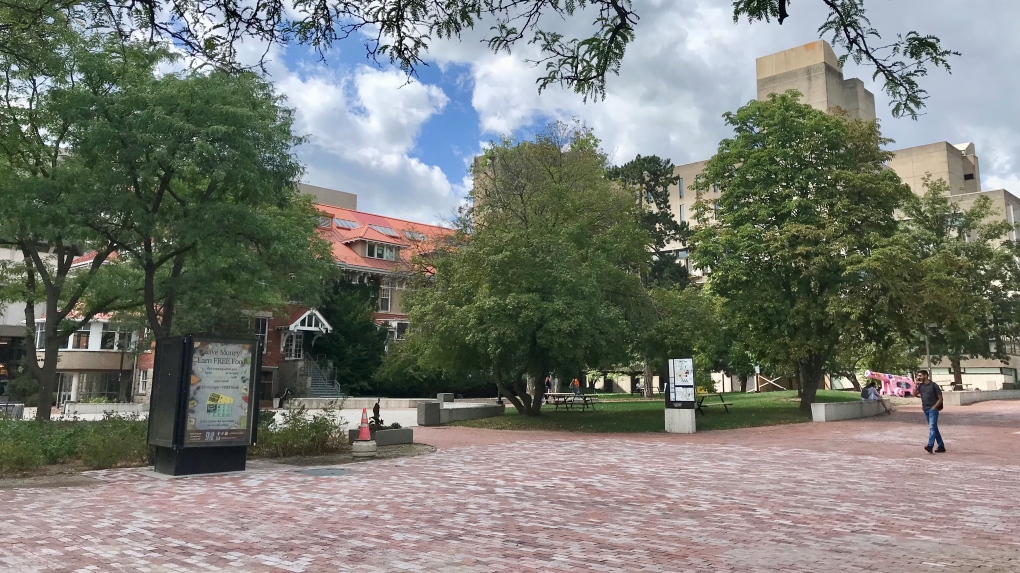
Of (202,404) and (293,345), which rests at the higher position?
(293,345)

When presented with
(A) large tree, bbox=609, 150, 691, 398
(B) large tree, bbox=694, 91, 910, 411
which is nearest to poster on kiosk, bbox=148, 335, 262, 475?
(B) large tree, bbox=694, 91, 910, 411

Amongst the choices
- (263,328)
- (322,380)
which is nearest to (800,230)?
(322,380)

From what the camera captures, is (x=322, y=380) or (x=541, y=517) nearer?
(x=541, y=517)

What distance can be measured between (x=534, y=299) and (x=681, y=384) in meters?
5.43

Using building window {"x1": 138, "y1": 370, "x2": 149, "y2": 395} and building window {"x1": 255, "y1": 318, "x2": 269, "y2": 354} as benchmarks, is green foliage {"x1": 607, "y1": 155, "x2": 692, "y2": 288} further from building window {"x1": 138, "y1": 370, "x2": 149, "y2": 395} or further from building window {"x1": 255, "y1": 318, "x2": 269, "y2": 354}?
building window {"x1": 138, "y1": 370, "x2": 149, "y2": 395}

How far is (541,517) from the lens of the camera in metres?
8.41

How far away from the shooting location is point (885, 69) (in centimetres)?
601

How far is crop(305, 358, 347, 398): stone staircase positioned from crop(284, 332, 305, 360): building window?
171 cm

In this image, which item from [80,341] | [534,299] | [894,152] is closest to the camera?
[534,299]

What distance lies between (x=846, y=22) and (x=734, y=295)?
23.9m

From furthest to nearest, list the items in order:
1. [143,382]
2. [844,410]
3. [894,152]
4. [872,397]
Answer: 1. [894,152]
2. [143,382]
3. [872,397]
4. [844,410]

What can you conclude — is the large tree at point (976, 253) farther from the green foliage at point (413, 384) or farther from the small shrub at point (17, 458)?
the small shrub at point (17, 458)

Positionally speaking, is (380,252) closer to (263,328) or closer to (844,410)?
(263,328)

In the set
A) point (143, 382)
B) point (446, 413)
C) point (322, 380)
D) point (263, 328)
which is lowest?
point (446, 413)
